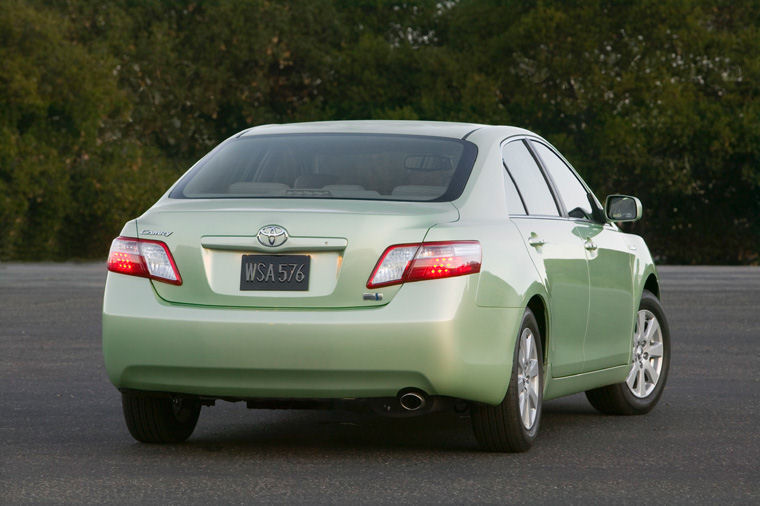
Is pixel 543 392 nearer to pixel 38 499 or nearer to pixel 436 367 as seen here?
pixel 436 367

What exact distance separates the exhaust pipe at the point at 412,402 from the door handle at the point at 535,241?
3.48 feet

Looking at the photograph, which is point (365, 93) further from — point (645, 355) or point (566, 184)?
point (566, 184)

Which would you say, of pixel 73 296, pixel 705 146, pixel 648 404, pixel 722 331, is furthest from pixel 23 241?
pixel 648 404

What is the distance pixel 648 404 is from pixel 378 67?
170 ft

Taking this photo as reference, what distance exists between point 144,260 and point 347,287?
102cm

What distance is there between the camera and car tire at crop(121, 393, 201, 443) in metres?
7.84

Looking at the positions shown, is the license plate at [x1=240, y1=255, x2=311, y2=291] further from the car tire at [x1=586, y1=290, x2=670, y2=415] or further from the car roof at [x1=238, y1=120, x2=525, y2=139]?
the car tire at [x1=586, y1=290, x2=670, y2=415]

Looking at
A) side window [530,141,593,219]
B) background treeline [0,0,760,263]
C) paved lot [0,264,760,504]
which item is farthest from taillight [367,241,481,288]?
background treeline [0,0,760,263]

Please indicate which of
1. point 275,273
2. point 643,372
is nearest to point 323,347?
point 275,273

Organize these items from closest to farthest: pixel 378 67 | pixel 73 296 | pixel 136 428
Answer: pixel 136 428 → pixel 73 296 → pixel 378 67

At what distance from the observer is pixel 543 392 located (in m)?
7.99

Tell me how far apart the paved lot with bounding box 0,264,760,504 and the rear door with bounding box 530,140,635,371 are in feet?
1.41

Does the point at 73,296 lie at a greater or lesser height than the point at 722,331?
lesser

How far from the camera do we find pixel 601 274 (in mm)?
8859
